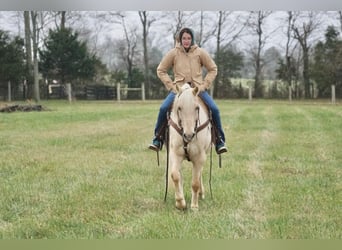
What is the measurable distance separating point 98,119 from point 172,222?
33.5 feet

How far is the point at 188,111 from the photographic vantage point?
4406mm

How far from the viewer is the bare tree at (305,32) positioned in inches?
789

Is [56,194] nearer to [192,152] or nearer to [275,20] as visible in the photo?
[192,152]

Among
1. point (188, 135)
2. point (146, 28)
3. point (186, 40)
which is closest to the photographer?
point (188, 135)

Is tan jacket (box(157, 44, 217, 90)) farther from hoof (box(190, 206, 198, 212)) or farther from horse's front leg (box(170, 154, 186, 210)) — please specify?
hoof (box(190, 206, 198, 212))

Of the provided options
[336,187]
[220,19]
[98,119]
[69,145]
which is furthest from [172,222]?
[220,19]

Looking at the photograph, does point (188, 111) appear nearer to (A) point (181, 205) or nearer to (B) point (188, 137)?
(B) point (188, 137)

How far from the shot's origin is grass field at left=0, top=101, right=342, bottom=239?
4.04m

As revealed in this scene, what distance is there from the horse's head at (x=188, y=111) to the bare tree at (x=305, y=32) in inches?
633

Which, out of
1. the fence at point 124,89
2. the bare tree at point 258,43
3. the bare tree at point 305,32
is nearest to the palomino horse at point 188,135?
the bare tree at point 305,32

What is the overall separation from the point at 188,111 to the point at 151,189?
134 centimetres

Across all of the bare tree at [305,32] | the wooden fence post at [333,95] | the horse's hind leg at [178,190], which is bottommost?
the horse's hind leg at [178,190]

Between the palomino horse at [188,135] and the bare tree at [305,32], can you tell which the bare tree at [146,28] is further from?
the palomino horse at [188,135]

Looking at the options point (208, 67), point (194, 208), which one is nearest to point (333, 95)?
point (208, 67)
